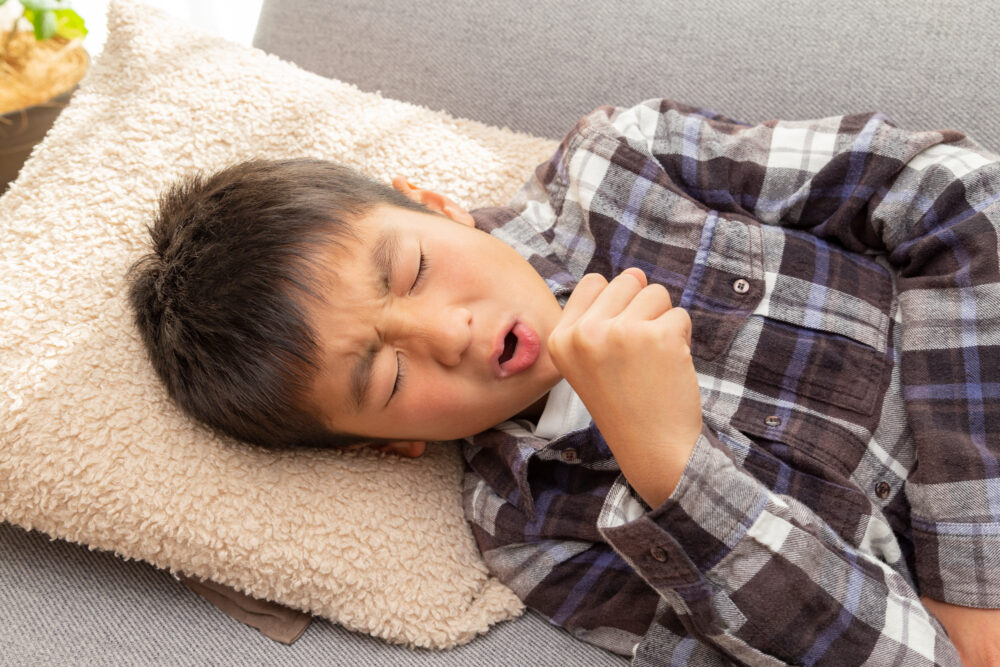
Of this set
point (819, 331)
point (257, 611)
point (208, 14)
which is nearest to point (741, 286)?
point (819, 331)

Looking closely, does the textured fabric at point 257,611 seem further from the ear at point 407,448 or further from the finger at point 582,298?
the finger at point 582,298

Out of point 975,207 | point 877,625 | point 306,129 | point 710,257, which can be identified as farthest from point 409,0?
point 877,625

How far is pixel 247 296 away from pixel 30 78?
0.94m

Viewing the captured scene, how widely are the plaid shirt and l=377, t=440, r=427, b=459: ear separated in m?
0.07

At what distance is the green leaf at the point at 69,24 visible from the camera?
1521mm

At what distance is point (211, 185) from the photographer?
1.05m

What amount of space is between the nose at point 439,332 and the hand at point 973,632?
0.64 meters

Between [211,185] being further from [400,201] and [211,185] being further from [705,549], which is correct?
[705,549]

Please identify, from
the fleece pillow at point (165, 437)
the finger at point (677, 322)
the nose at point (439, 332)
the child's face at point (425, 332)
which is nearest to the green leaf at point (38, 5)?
the fleece pillow at point (165, 437)

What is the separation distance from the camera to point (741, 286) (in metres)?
1.04

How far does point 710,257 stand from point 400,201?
422 millimetres

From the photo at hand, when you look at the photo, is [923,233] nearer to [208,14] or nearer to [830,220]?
[830,220]

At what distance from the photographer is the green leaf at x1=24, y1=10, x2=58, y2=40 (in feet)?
4.67

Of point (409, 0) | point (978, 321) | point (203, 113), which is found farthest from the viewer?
point (409, 0)
